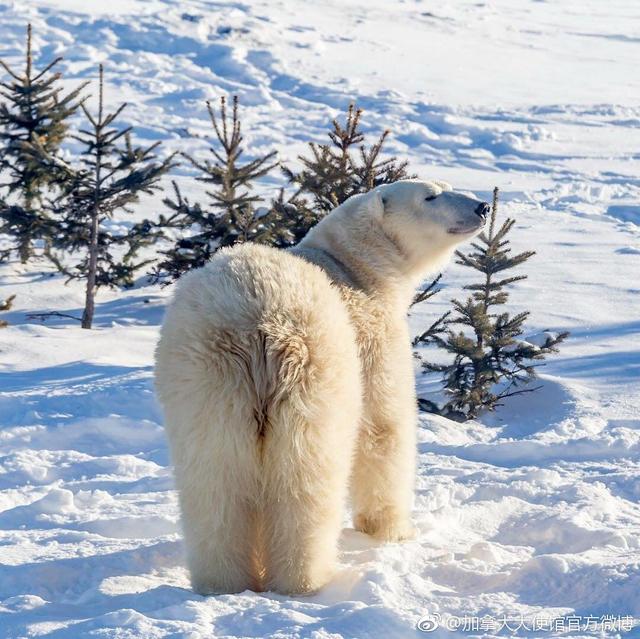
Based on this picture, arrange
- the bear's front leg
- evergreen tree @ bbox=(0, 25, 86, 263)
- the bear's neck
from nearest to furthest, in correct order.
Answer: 1. the bear's front leg
2. the bear's neck
3. evergreen tree @ bbox=(0, 25, 86, 263)

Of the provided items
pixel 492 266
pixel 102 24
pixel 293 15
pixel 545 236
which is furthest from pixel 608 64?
pixel 492 266

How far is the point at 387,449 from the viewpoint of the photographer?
4.29 m

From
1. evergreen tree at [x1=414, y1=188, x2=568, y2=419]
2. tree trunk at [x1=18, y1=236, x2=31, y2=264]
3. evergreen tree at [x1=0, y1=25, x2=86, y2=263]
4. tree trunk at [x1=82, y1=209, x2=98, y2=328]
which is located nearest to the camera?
evergreen tree at [x1=414, y1=188, x2=568, y2=419]

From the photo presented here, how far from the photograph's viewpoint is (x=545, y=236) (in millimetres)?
20672

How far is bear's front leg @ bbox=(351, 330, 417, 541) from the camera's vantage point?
424 cm

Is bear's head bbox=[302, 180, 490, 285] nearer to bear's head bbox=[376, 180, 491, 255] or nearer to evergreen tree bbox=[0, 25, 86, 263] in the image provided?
bear's head bbox=[376, 180, 491, 255]

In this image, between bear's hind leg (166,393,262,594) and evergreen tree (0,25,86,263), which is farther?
evergreen tree (0,25,86,263)

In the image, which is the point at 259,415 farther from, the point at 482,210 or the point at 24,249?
the point at 24,249

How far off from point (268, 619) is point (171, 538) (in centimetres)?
143

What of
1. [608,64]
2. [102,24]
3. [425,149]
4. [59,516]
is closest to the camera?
[59,516]

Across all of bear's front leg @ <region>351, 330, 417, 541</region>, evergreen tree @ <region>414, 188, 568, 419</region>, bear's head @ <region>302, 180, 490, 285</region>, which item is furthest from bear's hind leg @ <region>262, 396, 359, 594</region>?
evergreen tree @ <region>414, 188, 568, 419</region>

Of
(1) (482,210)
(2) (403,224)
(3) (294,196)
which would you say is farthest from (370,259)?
(3) (294,196)

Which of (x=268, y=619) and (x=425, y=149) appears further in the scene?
(x=425, y=149)

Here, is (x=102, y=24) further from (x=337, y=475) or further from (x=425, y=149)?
(x=337, y=475)
